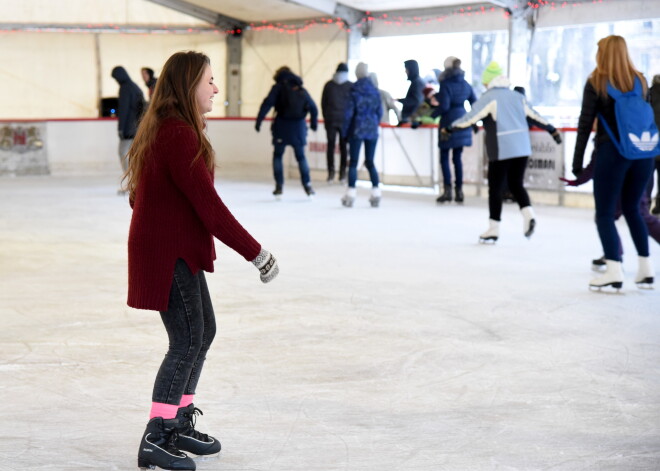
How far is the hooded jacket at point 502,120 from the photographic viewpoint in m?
8.10

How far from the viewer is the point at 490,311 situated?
18.9 feet

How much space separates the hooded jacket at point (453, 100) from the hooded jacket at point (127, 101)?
352cm

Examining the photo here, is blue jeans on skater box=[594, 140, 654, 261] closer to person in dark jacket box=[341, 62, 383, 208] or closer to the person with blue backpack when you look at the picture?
the person with blue backpack

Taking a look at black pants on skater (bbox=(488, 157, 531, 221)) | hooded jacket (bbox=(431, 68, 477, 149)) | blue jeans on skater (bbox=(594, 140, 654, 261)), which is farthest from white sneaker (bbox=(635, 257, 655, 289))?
hooded jacket (bbox=(431, 68, 477, 149))

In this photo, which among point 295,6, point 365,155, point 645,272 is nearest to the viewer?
point 645,272

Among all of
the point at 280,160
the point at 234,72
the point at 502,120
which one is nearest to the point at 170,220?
the point at 502,120

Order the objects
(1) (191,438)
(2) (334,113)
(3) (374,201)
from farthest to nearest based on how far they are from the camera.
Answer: (2) (334,113), (3) (374,201), (1) (191,438)

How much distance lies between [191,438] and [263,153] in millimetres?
13489

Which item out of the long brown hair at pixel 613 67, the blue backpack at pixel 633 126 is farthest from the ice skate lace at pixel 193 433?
the long brown hair at pixel 613 67

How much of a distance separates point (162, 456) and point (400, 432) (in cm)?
88

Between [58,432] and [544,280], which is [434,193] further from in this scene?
[58,432]

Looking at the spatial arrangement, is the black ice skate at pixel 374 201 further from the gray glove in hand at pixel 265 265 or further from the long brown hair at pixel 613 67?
the gray glove in hand at pixel 265 265

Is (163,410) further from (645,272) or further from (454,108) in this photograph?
(454,108)

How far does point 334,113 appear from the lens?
14422mm
